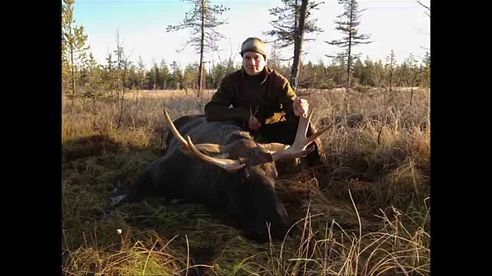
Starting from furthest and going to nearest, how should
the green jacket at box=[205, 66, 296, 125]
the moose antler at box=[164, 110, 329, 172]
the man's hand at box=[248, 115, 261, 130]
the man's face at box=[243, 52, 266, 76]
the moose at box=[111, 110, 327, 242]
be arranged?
the green jacket at box=[205, 66, 296, 125] → the man's face at box=[243, 52, 266, 76] → the man's hand at box=[248, 115, 261, 130] → the moose antler at box=[164, 110, 329, 172] → the moose at box=[111, 110, 327, 242]

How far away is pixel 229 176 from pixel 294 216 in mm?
676

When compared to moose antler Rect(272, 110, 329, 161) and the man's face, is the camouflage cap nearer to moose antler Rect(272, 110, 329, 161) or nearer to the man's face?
the man's face

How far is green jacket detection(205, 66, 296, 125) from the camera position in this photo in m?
5.08

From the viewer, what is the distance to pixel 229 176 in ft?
12.7

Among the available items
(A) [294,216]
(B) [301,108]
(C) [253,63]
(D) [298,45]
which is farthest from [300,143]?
(D) [298,45]

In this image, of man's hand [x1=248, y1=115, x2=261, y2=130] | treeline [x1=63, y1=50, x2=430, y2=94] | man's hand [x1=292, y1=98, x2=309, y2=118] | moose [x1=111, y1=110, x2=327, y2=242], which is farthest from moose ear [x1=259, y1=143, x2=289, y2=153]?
treeline [x1=63, y1=50, x2=430, y2=94]

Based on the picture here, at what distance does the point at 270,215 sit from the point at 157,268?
1.04m

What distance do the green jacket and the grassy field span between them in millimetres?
810

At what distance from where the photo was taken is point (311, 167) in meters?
5.05

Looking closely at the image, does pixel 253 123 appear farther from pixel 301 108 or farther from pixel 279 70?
pixel 279 70

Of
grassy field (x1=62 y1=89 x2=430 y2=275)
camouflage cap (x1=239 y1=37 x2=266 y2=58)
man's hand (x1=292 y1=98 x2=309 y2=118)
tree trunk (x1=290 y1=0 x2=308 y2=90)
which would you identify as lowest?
grassy field (x1=62 y1=89 x2=430 y2=275)

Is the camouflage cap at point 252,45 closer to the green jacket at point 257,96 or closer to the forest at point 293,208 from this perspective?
the green jacket at point 257,96

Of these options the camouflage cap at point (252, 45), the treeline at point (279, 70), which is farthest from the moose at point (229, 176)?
the treeline at point (279, 70)

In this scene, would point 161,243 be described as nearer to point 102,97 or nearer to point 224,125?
point 224,125
